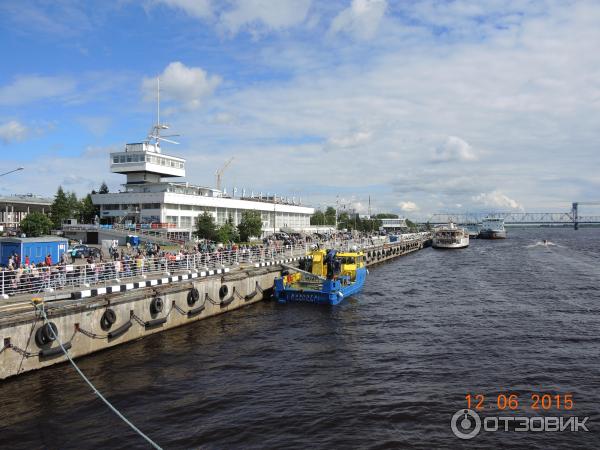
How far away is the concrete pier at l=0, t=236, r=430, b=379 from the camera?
59.2 ft

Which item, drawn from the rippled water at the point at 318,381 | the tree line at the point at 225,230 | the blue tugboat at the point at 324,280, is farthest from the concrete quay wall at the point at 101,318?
the tree line at the point at 225,230

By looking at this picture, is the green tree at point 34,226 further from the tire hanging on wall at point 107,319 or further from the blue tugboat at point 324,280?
the tire hanging on wall at point 107,319

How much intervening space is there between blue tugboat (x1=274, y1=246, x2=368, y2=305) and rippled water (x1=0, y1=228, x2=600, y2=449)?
319 cm

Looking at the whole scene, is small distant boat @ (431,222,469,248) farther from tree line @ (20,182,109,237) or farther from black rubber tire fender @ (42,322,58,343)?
black rubber tire fender @ (42,322,58,343)

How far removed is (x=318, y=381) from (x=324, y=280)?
18.2 m

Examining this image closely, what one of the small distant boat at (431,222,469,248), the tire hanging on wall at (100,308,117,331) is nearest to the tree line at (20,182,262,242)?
the tire hanging on wall at (100,308,117,331)

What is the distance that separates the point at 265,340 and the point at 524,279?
123 feet

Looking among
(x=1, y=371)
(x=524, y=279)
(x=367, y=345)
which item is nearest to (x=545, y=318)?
(x=367, y=345)

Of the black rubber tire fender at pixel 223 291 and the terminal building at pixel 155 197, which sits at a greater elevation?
the terminal building at pixel 155 197

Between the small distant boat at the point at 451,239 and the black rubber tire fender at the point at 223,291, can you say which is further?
the small distant boat at the point at 451,239

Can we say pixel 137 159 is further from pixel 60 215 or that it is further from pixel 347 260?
pixel 347 260

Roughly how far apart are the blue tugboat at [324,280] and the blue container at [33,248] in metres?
16.0

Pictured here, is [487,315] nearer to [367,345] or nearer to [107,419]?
[367,345]

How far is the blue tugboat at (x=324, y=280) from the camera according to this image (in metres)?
36.1
